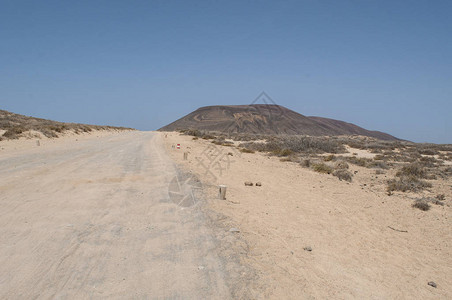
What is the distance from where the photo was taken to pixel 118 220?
18.3 ft

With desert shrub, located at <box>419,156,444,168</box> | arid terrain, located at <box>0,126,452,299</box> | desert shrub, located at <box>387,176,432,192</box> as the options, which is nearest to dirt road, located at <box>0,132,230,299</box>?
arid terrain, located at <box>0,126,452,299</box>

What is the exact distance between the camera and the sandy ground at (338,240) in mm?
4027

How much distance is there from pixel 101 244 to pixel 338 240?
481 centimetres

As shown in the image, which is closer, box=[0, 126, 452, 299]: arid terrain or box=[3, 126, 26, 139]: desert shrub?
box=[0, 126, 452, 299]: arid terrain

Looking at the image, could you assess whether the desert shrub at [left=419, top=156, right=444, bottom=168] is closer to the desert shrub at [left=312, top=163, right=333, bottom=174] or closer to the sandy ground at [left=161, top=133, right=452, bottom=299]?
the desert shrub at [left=312, top=163, right=333, bottom=174]

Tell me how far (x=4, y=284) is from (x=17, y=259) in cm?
64

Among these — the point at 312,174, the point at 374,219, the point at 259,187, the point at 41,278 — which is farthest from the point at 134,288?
the point at 312,174

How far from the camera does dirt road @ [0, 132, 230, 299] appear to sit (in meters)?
3.36

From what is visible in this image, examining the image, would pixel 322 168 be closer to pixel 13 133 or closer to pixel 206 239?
pixel 206 239

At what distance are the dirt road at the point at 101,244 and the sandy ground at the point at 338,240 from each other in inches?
34.5

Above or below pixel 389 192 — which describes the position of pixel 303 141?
above

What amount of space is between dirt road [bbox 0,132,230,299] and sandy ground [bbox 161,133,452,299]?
34.5 inches

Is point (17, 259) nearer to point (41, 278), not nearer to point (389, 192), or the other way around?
point (41, 278)

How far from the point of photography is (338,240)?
19.2 ft
